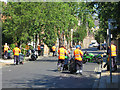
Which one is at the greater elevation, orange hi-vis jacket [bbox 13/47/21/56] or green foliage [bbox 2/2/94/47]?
green foliage [bbox 2/2/94/47]

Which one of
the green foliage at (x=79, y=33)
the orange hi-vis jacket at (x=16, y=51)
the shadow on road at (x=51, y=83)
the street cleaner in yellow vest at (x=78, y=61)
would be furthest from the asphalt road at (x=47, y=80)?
the green foliage at (x=79, y=33)

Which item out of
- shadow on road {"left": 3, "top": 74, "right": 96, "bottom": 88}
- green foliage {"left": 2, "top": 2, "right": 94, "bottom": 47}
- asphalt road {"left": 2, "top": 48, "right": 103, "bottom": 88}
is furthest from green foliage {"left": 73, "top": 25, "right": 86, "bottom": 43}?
shadow on road {"left": 3, "top": 74, "right": 96, "bottom": 88}

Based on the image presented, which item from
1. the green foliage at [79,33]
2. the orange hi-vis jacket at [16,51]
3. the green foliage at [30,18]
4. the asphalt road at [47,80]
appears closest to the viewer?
the asphalt road at [47,80]

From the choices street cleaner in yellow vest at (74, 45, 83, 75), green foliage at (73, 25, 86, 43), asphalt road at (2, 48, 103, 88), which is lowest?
asphalt road at (2, 48, 103, 88)

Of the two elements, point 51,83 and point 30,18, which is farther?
point 30,18

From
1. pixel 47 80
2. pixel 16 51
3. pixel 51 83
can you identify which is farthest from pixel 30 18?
pixel 51 83

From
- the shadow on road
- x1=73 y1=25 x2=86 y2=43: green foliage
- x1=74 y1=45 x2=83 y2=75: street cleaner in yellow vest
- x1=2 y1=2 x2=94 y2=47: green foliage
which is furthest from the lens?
x1=73 y1=25 x2=86 y2=43: green foliage

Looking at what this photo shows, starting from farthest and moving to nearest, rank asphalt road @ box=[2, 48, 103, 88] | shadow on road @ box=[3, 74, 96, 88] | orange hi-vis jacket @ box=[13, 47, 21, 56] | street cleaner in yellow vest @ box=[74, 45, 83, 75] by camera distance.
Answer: orange hi-vis jacket @ box=[13, 47, 21, 56], street cleaner in yellow vest @ box=[74, 45, 83, 75], asphalt road @ box=[2, 48, 103, 88], shadow on road @ box=[3, 74, 96, 88]

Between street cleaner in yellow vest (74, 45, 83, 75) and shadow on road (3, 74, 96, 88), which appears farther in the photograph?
street cleaner in yellow vest (74, 45, 83, 75)

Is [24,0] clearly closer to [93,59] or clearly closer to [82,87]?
[93,59]

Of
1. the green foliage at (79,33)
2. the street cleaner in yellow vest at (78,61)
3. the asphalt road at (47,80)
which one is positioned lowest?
the asphalt road at (47,80)

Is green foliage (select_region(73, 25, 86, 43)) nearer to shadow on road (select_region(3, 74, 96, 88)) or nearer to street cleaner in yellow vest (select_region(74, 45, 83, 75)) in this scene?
street cleaner in yellow vest (select_region(74, 45, 83, 75))

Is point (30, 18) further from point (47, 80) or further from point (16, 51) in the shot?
point (47, 80)

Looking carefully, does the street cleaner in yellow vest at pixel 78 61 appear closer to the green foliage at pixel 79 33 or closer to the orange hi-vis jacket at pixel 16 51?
the orange hi-vis jacket at pixel 16 51
